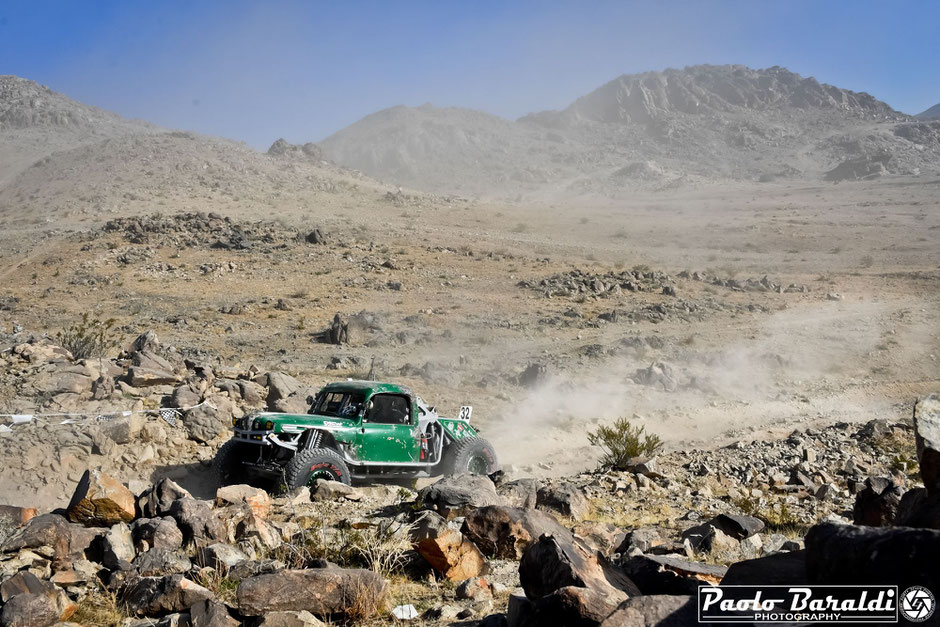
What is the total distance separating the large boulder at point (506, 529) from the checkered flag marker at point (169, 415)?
7600 millimetres

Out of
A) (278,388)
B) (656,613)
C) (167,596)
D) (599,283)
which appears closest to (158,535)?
(167,596)

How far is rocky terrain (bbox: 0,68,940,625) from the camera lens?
5.10 m

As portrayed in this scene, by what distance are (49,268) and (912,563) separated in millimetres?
36496

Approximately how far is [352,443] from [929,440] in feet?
23.8

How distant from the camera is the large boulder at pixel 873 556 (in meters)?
3.05

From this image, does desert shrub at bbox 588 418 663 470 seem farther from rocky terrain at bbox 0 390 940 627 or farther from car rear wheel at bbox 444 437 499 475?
car rear wheel at bbox 444 437 499 475

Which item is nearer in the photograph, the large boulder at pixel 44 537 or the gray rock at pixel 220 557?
the gray rock at pixel 220 557

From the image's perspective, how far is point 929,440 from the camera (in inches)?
164

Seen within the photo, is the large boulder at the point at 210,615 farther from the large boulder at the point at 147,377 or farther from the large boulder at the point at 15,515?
the large boulder at the point at 147,377

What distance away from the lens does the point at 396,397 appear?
34.6 feet

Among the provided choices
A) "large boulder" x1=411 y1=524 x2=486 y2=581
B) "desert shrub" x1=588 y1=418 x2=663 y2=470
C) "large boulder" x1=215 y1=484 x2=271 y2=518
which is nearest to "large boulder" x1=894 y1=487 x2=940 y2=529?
"large boulder" x1=411 y1=524 x2=486 y2=581

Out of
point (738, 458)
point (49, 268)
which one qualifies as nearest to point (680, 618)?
point (738, 458)

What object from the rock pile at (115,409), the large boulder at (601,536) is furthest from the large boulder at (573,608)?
the rock pile at (115,409)

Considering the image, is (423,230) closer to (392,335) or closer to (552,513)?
(392,335)
